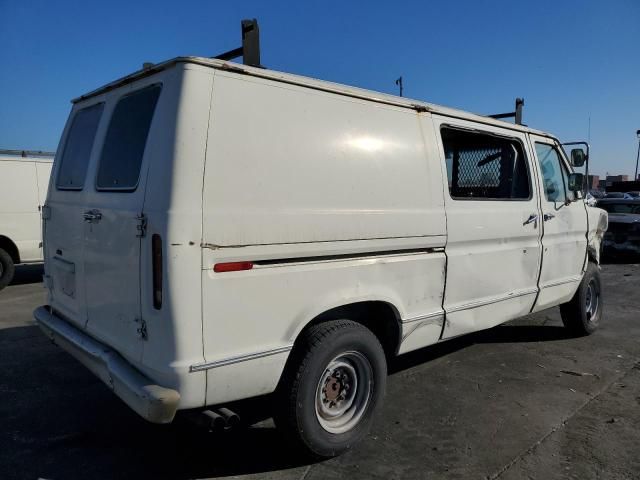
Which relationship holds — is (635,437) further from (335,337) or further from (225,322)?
(225,322)

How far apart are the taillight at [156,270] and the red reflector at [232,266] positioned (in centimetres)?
26

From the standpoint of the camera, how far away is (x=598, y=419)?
12.1ft

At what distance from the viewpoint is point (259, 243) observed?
8.67 feet

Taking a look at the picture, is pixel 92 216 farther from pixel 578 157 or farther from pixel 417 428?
pixel 578 157

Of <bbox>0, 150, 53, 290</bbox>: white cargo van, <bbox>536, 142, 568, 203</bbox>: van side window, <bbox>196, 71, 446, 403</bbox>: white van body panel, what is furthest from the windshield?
<bbox>0, 150, 53, 290</bbox>: white cargo van

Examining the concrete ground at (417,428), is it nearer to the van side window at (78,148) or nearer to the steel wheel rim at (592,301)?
the steel wheel rim at (592,301)

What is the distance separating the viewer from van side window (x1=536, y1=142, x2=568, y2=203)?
4.91 metres

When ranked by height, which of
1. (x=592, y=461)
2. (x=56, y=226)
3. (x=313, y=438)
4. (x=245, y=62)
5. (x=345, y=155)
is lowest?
(x=592, y=461)

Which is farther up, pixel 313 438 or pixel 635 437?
pixel 313 438

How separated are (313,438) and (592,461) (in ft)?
5.68

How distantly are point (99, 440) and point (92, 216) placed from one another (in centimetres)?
149

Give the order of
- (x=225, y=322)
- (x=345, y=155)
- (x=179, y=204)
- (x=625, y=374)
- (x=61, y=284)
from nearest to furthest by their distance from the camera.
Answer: (x=179, y=204) → (x=225, y=322) → (x=345, y=155) → (x=61, y=284) → (x=625, y=374)

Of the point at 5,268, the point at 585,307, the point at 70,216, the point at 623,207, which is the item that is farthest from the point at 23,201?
the point at 623,207

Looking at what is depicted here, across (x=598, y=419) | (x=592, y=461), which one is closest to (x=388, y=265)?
(x=592, y=461)
